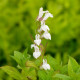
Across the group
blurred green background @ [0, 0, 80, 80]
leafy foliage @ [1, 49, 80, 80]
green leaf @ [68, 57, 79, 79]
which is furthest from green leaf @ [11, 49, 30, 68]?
blurred green background @ [0, 0, 80, 80]

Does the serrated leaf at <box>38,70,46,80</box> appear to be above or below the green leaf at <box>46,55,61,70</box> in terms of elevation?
below

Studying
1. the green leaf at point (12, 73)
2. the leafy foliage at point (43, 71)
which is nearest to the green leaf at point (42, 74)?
the leafy foliage at point (43, 71)

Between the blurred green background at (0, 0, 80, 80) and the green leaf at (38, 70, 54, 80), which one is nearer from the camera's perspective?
the green leaf at (38, 70, 54, 80)

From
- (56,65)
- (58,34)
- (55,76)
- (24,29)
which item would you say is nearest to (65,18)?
(58,34)

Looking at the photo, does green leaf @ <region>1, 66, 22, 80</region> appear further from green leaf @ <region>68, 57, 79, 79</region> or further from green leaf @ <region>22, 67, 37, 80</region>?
green leaf @ <region>68, 57, 79, 79</region>

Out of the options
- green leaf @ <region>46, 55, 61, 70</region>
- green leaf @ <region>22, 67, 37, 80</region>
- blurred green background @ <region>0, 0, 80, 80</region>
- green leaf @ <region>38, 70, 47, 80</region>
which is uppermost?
blurred green background @ <region>0, 0, 80, 80</region>

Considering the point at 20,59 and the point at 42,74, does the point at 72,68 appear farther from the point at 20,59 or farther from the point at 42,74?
the point at 20,59

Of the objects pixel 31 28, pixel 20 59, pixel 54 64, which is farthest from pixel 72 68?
pixel 31 28

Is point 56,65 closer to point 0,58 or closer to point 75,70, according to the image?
point 75,70

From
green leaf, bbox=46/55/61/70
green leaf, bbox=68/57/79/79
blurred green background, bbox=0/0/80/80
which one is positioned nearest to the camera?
green leaf, bbox=68/57/79/79
